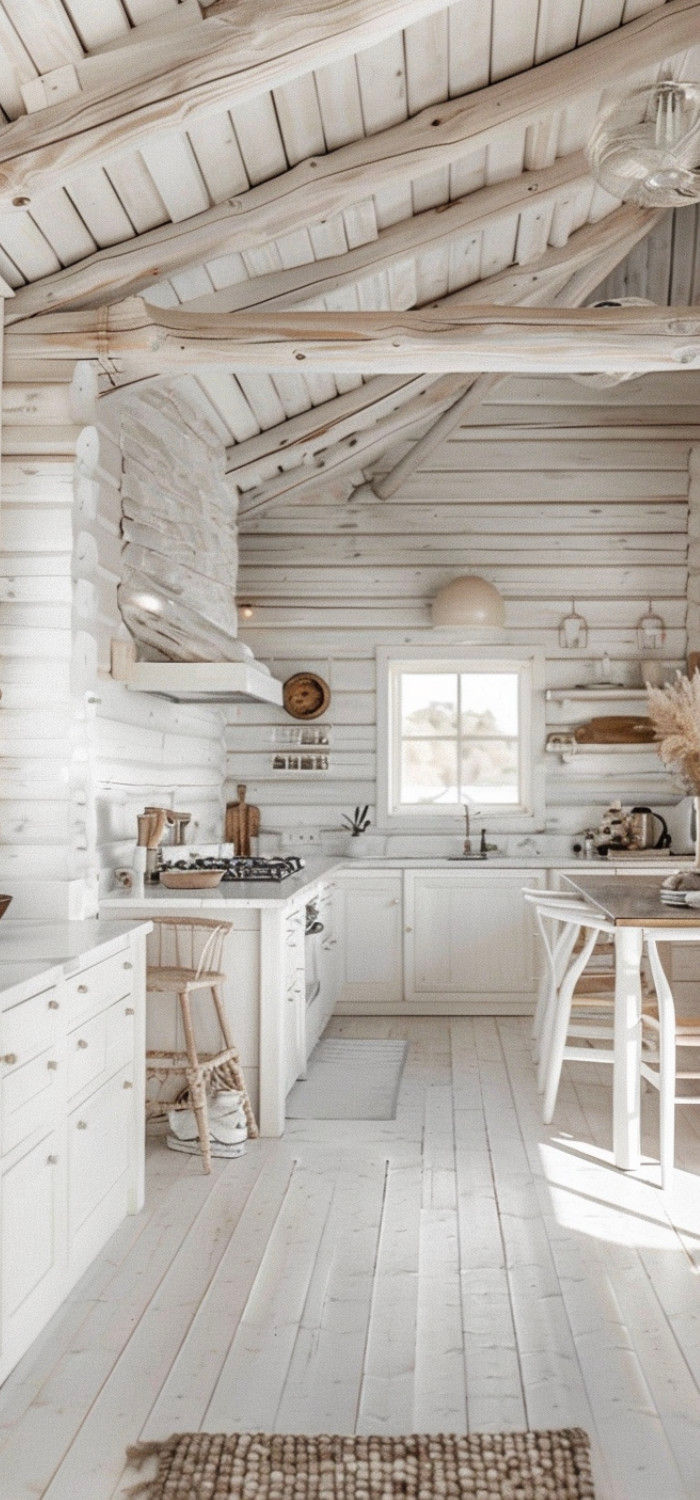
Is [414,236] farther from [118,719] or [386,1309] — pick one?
[386,1309]

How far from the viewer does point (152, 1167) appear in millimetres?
4293

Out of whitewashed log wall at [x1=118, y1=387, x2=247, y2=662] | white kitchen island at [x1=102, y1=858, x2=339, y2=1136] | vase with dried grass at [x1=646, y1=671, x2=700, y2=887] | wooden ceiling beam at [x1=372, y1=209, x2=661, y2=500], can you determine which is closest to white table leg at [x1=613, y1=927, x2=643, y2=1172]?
vase with dried grass at [x1=646, y1=671, x2=700, y2=887]

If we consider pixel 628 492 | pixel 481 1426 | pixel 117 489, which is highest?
pixel 628 492

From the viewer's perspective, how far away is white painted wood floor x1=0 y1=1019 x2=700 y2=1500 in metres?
2.52

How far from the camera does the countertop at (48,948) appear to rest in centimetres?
278

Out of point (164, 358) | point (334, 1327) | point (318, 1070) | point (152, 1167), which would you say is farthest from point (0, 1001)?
point (318, 1070)

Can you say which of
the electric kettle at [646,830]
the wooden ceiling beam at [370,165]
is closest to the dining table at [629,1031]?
the wooden ceiling beam at [370,165]

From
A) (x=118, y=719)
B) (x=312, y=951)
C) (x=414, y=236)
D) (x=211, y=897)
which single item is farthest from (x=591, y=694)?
(x=211, y=897)

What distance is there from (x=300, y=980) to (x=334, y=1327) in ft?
7.74

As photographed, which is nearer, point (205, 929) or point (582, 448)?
point (205, 929)

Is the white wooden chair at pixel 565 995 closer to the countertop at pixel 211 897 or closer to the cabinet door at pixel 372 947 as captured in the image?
the countertop at pixel 211 897

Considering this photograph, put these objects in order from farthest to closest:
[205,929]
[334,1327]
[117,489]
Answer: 1. [117,489]
2. [205,929]
3. [334,1327]

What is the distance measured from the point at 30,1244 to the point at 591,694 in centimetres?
556

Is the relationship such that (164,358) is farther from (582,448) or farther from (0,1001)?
(582,448)
